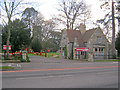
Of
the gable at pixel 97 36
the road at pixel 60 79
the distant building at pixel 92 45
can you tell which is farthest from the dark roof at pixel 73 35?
the road at pixel 60 79

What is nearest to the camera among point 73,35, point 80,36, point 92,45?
point 92,45

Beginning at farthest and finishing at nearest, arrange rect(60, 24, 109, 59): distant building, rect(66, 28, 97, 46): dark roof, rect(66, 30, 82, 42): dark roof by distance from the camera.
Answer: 1. rect(66, 30, 82, 42): dark roof
2. rect(66, 28, 97, 46): dark roof
3. rect(60, 24, 109, 59): distant building

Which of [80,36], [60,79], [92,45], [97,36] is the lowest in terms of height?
[60,79]

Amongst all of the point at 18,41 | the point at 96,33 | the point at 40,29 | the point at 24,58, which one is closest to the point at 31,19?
the point at 40,29

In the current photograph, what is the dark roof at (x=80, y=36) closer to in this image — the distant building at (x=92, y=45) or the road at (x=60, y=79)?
the distant building at (x=92, y=45)

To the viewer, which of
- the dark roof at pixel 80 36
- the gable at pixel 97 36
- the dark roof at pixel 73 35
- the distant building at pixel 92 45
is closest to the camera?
the distant building at pixel 92 45

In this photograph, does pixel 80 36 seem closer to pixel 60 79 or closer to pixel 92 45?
pixel 92 45

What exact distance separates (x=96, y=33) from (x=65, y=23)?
614 inches

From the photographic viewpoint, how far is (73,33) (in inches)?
1415

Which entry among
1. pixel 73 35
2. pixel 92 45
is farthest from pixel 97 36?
pixel 73 35

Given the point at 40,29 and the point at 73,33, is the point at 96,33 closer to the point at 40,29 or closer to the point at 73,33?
the point at 73,33

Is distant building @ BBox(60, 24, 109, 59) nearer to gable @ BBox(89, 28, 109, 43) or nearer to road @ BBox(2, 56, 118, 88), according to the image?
gable @ BBox(89, 28, 109, 43)

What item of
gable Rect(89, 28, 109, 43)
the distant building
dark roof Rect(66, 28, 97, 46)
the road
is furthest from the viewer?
dark roof Rect(66, 28, 97, 46)

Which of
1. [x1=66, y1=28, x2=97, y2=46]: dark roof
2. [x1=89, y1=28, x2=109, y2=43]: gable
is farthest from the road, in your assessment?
[x1=66, y1=28, x2=97, y2=46]: dark roof
